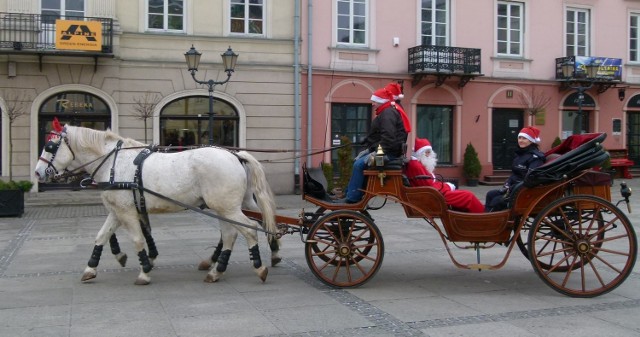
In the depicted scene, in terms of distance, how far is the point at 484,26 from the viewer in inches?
832

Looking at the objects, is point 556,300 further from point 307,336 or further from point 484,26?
point 484,26

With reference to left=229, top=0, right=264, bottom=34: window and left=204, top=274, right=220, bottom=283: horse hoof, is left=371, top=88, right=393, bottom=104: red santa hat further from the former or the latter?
left=229, top=0, right=264, bottom=34: window

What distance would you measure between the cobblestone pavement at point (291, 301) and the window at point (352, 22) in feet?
39.3

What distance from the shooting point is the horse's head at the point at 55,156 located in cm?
677

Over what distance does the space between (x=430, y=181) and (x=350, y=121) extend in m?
13.4

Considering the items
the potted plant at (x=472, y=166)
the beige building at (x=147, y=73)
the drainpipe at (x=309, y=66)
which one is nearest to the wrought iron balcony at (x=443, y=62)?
the potted plant at (x=472, y=166)

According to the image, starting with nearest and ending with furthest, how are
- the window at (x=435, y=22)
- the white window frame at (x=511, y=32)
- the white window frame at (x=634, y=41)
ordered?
the window at (x=435, y=22), the white window frame at (x=511, y=32), the white window frame at (x=634, y=41)

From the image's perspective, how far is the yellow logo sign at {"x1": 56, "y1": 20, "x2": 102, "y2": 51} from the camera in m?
16.2

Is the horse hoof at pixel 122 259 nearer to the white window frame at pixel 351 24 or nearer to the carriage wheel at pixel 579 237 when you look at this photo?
the carriage wheel at pixel 579 237

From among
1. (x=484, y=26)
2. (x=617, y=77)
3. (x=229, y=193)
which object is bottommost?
(x=229, y=193)

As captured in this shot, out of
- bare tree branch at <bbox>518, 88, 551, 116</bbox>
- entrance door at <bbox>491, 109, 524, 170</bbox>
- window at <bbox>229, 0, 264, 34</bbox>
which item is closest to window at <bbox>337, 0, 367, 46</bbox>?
window at <bbox>229, 0, 264, 34</bbox>

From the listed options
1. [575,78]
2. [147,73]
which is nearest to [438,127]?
[575,78]

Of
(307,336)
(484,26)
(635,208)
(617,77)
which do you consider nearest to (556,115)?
(617,77)

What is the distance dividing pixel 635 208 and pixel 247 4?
39.5ft
